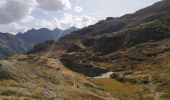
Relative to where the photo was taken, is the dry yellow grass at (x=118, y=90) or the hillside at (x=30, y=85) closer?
the hillside at (x=30, y=85)

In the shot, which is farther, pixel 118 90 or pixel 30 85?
pixel 118 90

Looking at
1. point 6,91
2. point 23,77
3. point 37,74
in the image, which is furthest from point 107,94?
point 6,91

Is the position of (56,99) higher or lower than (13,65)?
lower

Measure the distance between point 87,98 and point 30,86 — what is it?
22.6 ft

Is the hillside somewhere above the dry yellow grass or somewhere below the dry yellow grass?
above

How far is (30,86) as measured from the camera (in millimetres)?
33438

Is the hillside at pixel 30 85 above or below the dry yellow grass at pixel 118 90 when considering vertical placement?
above

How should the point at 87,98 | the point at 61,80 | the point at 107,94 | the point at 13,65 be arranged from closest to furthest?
the point at 87,98, the point at 13,65, the point at 61,80, the point at 107,94

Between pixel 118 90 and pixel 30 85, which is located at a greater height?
pixel 30 85

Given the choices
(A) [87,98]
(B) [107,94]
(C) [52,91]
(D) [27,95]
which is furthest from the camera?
(B) [107,94]

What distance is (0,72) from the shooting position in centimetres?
3616

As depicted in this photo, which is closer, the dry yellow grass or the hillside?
the hillside

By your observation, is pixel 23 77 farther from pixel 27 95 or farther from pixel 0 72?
pixel 27 95

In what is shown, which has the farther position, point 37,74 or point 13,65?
point 37,74
